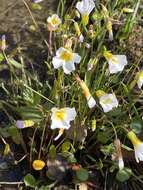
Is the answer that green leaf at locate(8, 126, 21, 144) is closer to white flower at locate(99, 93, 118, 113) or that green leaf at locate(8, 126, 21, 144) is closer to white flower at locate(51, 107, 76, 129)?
white flower at locate(51, 107, 76, 129)

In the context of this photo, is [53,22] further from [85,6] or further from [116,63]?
[116,63]

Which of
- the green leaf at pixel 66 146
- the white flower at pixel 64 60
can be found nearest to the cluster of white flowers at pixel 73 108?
the white flower at pixel 64 60

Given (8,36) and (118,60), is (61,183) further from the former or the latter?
(8,36)

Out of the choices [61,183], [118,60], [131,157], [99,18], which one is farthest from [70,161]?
[99,18]

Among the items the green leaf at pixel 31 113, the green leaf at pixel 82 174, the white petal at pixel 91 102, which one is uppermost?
the white petal at pixel 91 102

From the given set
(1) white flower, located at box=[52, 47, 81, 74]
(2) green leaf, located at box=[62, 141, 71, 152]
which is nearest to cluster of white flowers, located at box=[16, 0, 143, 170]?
(1) white flower, located at box=[52, 47, 81, 74]

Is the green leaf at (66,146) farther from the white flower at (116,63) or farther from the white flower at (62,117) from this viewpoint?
the white flower at (116,63)
